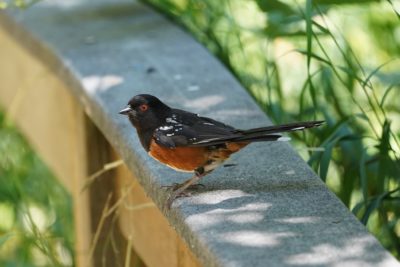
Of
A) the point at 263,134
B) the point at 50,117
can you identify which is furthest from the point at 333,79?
the point at 263,134

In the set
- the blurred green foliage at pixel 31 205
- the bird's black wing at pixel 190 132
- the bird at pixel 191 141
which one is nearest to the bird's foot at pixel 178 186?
the bird at pixel 191 141

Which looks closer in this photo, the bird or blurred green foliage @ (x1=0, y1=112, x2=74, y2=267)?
the bird

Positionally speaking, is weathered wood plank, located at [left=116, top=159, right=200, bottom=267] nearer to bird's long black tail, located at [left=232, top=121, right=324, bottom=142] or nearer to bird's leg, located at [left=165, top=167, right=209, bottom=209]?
bird's leg, located at [left=165, top=167, right=209, bottom=209]

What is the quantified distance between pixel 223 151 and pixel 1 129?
128 inches

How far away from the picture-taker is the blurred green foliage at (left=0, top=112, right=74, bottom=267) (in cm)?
452

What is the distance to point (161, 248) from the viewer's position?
3135 mm

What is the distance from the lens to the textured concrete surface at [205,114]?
7.48 ft

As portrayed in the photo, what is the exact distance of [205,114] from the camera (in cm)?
353

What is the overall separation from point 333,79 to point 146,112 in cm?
133

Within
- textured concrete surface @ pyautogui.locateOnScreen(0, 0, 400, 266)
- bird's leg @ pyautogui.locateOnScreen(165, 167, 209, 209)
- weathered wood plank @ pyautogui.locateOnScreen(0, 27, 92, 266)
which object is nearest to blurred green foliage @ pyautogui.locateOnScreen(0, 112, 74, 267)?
weathered wood plank @ pyautogui.locateOnScreen(0, 27, 92, 266)

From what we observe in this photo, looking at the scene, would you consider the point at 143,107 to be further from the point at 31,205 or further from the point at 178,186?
the point at 31,205

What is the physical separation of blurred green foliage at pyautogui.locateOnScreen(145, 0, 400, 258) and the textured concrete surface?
6.4 inches

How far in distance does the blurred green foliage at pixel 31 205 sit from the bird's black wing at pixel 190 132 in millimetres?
1231

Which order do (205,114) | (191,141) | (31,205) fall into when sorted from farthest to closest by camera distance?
(31,205)
(205,114)
(191,141)
